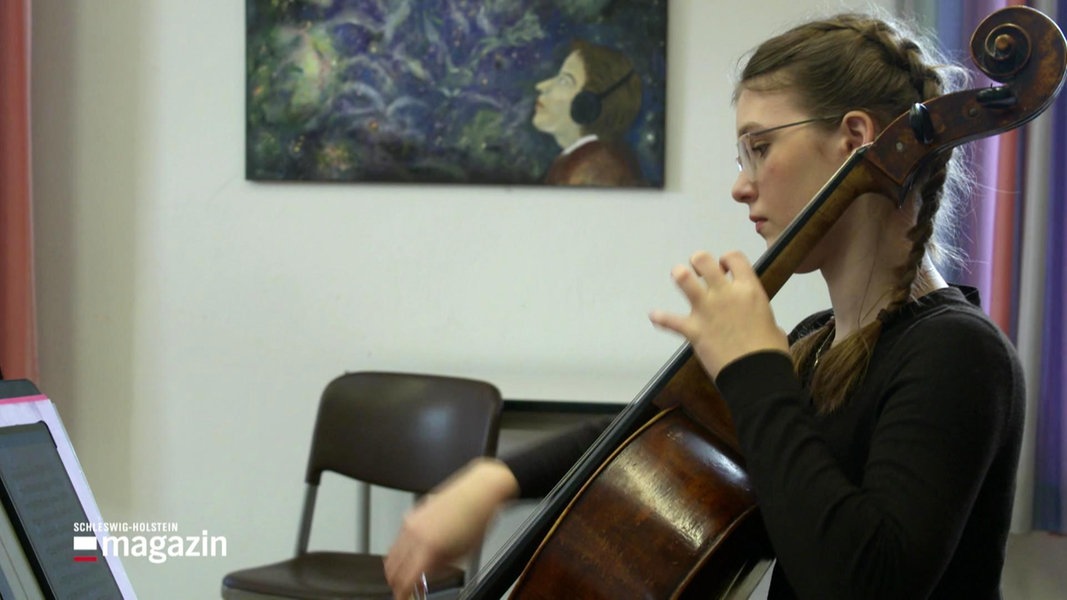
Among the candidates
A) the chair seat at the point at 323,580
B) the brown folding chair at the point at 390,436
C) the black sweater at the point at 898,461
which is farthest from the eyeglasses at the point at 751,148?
the brown folding chair at the point at 390,436

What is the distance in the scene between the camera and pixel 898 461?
862 mm

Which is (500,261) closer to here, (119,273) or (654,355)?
(654,355)

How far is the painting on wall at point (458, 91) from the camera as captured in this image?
2.62 m

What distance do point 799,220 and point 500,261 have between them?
173 centimetres

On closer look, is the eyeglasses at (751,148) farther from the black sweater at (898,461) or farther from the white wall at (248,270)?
the white wall at (248,270)

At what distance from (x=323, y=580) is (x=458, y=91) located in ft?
3.73

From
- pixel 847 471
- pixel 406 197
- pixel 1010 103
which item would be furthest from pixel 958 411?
pixel 406 197

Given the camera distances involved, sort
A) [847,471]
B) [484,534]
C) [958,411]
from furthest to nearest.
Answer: [484,534] → [847,471] → [958,411]

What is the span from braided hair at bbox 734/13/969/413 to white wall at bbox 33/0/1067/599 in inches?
59.0

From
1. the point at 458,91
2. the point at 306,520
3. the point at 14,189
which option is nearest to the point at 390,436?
the point at 306,520

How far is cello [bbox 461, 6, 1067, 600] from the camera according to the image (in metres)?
0.95

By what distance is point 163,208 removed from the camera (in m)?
2.80

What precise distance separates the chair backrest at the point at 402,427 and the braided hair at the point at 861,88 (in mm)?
1286

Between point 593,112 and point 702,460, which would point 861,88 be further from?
point 593,112
